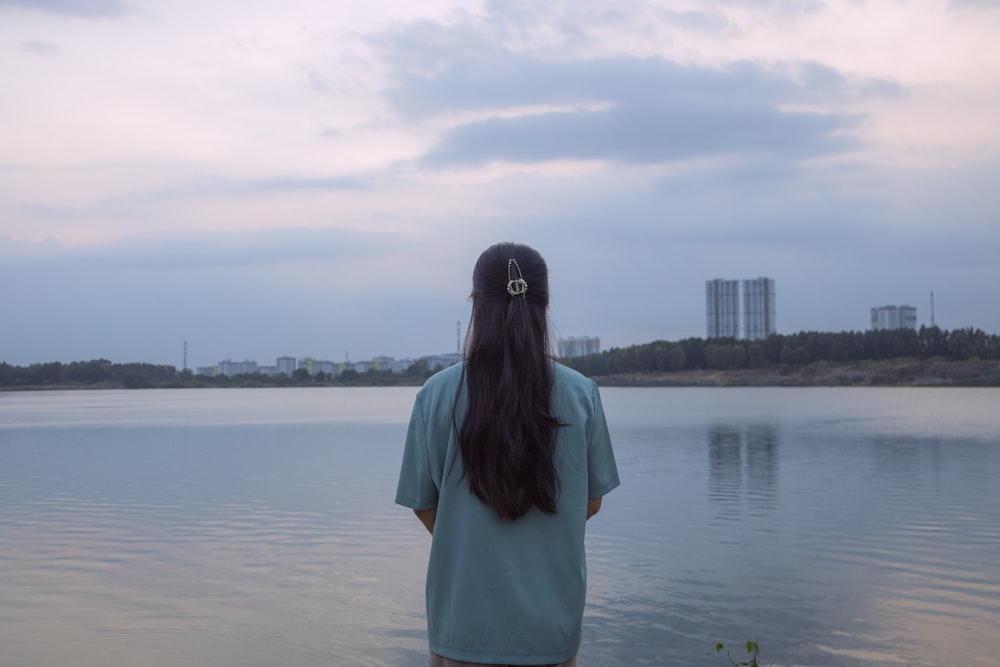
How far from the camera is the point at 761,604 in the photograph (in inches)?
329

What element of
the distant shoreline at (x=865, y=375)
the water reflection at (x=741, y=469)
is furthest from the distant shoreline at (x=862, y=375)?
the water reflection at (x=741, y=469)

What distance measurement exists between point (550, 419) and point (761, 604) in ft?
22.0

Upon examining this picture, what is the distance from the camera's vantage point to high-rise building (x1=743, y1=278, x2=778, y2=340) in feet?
488

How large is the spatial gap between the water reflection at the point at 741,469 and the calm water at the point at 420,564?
0.34 ft

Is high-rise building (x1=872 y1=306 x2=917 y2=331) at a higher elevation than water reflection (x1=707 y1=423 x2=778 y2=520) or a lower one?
higher

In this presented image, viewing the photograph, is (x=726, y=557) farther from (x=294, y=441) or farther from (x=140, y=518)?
(x=294, y=441)

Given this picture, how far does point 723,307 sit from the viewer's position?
5984 inches

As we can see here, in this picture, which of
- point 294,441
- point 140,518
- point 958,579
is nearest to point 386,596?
point 958,579

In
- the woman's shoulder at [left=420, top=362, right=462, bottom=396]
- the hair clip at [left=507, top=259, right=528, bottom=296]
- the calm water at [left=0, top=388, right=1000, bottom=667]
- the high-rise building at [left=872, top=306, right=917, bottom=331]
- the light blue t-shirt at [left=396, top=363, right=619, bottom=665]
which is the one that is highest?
the high-rise building at [left=872, top=306, right=917, bottom=331]

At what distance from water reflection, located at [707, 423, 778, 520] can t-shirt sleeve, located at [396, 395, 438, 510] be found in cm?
1169

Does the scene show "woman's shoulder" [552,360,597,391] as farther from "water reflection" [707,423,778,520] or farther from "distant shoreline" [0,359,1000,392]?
"distant shoreline" [0,359,1000,392]

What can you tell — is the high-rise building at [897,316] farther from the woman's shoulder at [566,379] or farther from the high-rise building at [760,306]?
the woman's shoulder at [566,379]

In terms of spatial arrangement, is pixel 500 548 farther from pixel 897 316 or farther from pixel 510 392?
pixel 897 316

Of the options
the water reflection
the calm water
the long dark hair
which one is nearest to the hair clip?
the long dark hair
